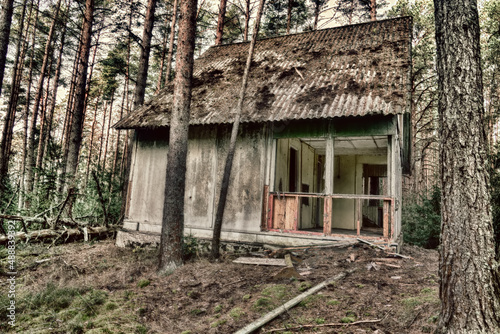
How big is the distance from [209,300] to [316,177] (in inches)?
372

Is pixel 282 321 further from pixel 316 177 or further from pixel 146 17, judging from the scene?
pixel 146 17

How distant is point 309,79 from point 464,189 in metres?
7.45

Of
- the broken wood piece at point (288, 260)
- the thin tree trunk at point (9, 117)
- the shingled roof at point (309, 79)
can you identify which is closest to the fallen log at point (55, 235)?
the thin tree trunk at point (9, 117)

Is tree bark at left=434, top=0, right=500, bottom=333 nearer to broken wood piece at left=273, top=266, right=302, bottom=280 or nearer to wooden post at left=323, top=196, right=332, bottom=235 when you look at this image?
broken wood piece at left=273, top=266, right=302, bottom=280

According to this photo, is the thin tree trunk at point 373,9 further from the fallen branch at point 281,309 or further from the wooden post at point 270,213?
the fallen branch at point 281,309

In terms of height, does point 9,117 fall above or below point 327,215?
above

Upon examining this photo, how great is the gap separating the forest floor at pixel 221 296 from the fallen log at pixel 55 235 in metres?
0.82

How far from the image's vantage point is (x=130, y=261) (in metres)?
8.04

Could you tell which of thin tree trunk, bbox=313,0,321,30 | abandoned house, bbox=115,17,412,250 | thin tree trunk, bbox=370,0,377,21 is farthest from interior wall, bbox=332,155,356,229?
thin tree trunk, bbox=313,0,321,30

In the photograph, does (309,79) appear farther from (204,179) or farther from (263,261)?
(263,261)

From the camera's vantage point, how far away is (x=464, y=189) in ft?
9.80

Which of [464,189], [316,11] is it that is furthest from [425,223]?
[316,11]

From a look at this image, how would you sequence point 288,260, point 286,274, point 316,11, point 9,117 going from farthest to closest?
point 316,11
point 9,117
point 288,260
point 286,274

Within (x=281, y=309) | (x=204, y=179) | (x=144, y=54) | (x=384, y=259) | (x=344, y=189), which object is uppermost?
(x=144, y=54)
